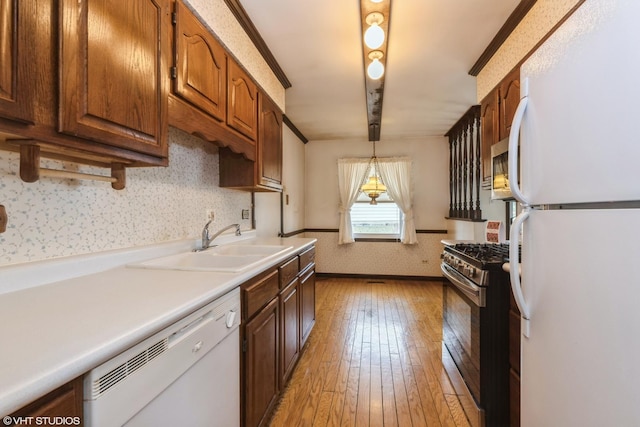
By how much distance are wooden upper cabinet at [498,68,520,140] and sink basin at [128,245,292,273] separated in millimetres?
1830

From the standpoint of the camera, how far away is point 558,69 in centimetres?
91


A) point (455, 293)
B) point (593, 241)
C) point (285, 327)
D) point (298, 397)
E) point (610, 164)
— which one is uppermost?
point (610, 164)

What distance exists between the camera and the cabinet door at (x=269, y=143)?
237cm

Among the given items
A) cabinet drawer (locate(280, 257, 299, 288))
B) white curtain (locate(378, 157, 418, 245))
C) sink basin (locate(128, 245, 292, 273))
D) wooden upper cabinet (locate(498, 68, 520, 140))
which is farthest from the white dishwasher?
white curtain (locate(378, 157, 418, 245))

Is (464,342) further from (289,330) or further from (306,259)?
(306,259)

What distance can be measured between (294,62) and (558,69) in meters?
2.10

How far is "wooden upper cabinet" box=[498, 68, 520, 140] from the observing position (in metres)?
1.97

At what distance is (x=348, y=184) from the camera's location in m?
Answer: 5.11

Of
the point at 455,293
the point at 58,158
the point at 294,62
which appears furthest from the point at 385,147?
the point at 58,158

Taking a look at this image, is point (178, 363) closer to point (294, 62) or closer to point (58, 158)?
point (58, 158)

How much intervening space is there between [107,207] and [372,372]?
6.70 ft

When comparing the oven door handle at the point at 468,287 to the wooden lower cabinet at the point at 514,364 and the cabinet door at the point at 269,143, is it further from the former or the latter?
the cabinet door at the point at 269,143
